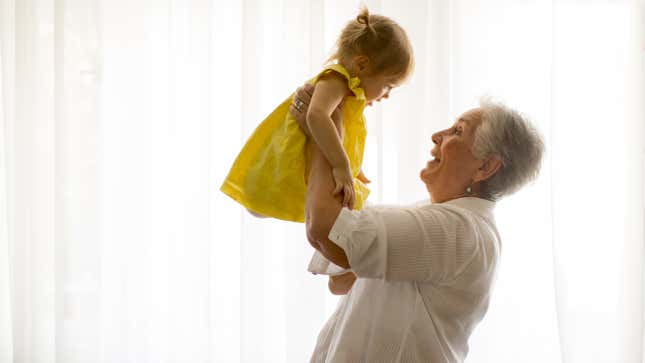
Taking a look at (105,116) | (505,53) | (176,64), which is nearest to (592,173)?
(505,53)

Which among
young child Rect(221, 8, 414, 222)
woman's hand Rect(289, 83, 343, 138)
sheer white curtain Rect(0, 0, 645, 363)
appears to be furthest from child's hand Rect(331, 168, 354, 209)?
sheer white curtain Rect(0, 0, 645, 363)

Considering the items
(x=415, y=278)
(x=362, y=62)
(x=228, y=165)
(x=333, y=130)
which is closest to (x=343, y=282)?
(x=415, y=278)

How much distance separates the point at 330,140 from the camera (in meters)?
1.43

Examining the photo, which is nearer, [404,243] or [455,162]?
[404,243]

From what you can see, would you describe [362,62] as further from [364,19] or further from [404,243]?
[404,243]

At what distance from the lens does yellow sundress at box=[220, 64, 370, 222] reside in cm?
153

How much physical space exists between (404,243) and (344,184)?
18cm

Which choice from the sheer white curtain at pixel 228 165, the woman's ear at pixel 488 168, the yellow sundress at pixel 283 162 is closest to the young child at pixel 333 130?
the yellow sundress at pixel 283 162

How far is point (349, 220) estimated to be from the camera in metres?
1.37

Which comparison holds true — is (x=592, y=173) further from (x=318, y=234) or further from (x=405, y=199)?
(x=318, y=234)

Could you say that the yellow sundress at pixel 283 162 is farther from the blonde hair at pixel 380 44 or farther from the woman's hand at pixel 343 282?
the woman's hand at pixel 343 282

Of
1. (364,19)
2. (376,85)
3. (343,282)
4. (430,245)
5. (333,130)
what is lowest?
(343,282)

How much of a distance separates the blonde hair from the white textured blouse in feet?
1.04

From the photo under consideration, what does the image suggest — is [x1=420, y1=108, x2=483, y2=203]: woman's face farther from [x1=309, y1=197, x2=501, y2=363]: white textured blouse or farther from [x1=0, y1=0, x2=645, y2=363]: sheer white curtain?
[x1=0, y1=0, x2=645, y2=363]: sheer white curtain
